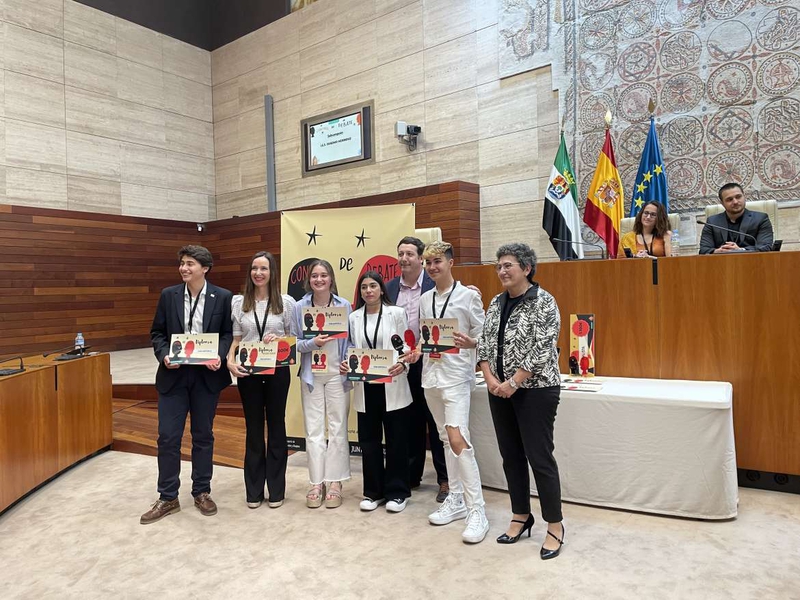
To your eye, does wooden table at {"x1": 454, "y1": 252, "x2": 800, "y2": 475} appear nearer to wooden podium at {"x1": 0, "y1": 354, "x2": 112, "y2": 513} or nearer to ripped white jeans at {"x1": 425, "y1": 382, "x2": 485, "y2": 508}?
ripped white jeans at {"x1": 425, "y1": 382, "x2": 485, "y2": 508}

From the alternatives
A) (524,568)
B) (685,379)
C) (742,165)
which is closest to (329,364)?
(524,568)

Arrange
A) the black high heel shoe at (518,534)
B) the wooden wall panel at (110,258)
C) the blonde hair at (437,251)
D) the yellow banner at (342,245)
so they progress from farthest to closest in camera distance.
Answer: the wooden wall panel at (110,258)
the yellow banner at (342,245)
the blonde hair at (437,251)
the black high heel shoe at (518,534)

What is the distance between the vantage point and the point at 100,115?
931cm

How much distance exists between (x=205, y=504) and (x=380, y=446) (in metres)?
1.01

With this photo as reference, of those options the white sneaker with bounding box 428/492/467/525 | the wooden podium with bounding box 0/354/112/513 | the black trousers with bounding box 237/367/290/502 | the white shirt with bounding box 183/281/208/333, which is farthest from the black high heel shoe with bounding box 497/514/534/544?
the wooden podium with bounding box 0/354/112/513

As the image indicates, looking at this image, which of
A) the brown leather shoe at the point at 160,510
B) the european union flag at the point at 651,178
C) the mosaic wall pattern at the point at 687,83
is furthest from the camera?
the european union flag at the point at 651,178

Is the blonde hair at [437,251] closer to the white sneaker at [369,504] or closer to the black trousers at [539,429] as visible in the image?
the black trousers at [539,429]

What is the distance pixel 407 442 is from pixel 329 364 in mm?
611

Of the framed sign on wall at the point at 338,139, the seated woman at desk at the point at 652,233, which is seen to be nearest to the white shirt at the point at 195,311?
the seated woman at desk at the point at 652,233

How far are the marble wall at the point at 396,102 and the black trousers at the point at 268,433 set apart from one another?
4486mm

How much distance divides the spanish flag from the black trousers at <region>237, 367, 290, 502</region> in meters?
3.87

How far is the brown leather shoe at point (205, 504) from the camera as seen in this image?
328 cm

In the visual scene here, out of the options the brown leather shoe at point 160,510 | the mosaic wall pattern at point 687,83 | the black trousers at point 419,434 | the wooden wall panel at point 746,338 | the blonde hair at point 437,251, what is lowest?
the brown leather shoe at point 160,510

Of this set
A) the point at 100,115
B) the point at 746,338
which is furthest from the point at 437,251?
the point at 100,115
